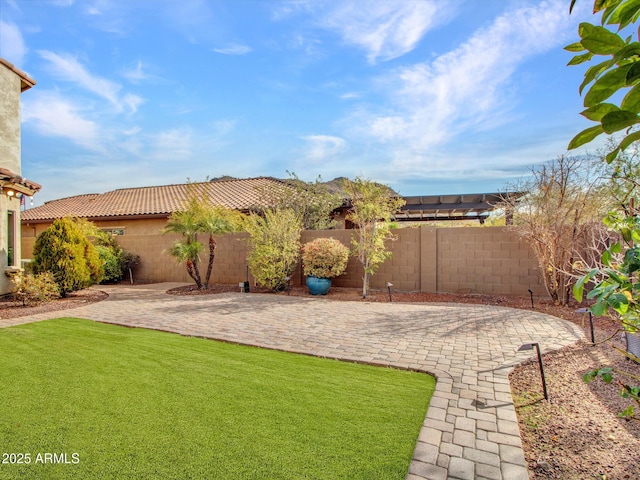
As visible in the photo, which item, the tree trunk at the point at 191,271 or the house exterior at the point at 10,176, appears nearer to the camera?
the house exterior at the point at 10,176

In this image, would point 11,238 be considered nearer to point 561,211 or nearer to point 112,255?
point 112,255

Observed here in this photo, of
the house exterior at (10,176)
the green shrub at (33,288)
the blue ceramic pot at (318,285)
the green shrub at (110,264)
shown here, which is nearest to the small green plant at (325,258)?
the blue ceramic pot at (318,285)

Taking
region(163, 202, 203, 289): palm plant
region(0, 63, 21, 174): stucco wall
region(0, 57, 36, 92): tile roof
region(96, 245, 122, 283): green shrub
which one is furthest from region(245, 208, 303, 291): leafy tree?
region(0, 57, 36, 92): tile roof

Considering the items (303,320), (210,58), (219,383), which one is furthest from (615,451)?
(210,58)

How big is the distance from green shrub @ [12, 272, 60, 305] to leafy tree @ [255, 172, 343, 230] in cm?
785

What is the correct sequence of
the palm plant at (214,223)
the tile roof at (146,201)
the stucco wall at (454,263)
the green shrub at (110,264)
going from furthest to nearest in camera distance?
the tile roof at (146,201)
the green shrub at (110,264)
the palm plant at (214,223)
the stucco wall at (454,263)

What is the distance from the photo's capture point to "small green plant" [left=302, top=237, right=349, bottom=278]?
1112cm

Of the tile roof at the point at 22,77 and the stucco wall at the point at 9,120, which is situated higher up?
the tile roof at the point at 22,77

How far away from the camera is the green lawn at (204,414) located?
2.65 metres

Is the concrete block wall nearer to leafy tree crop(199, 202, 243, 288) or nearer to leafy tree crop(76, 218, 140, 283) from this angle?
leafy tree crop(199, 202, 243, 288)

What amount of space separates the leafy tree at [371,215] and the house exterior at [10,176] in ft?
31.1

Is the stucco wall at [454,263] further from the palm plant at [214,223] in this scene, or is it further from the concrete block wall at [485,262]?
the palm plant at [214,223]

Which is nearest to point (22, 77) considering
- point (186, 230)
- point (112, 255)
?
point (112, 255)

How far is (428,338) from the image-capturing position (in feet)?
20.0
